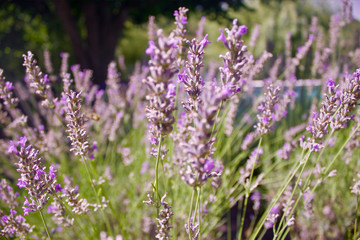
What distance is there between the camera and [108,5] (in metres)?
7.12

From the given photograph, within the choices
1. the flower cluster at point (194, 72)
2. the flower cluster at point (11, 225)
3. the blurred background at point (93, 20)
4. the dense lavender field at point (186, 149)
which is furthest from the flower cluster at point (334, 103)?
the blurred background at point (93, 20)

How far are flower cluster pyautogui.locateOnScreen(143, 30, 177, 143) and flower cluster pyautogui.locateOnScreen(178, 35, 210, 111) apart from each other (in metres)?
0.18

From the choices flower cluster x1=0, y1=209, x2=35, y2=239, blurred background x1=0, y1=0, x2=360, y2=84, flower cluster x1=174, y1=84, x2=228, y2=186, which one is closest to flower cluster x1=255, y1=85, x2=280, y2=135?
flower cluster x1=174, y1=84, x2=228, y2=186

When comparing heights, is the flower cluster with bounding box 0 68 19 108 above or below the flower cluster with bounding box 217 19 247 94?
above

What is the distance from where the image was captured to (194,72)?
99cm

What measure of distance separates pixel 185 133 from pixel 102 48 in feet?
26.1

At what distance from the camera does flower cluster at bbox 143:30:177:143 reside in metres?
0.70

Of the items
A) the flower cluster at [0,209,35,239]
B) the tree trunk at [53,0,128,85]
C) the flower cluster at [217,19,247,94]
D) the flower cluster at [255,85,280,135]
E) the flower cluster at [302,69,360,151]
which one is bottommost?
the flower cluster at [0,209,35,239]

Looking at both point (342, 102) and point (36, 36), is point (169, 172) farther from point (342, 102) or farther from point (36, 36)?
point (36, 36)

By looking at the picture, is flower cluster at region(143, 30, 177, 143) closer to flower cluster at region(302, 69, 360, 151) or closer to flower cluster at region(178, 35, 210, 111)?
flower cluster at region(178, 35, 210, 111)

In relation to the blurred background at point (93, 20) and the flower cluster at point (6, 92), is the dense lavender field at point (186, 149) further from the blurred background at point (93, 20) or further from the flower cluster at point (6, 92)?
the blurred background at point (93, 20)

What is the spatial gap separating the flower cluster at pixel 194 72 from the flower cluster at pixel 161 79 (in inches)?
7.1

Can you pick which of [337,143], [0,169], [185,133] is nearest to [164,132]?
[185,133]

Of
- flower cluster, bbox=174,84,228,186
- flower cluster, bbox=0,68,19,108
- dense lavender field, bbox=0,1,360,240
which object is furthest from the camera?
flower cluster, bbox=0,68,19,108
